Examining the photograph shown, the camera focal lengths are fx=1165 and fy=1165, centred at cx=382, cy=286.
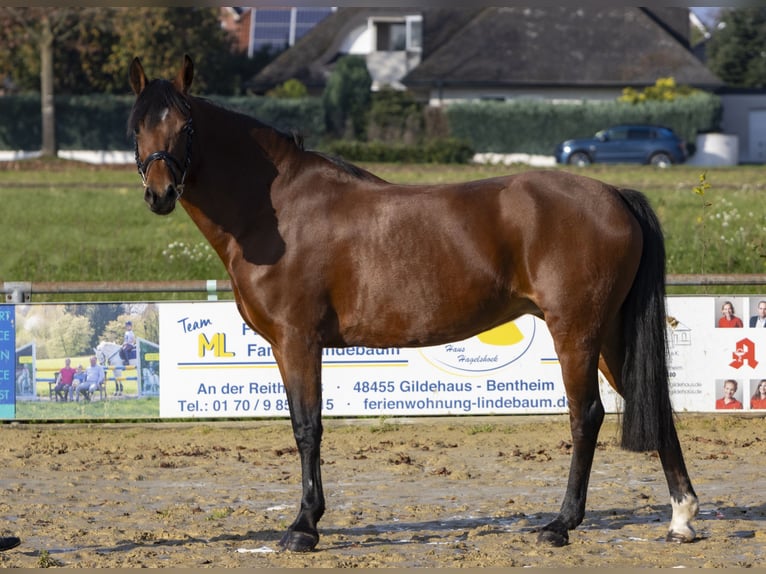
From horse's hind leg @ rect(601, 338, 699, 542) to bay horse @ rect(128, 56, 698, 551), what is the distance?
0.4 inches

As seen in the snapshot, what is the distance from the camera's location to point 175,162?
6.05m

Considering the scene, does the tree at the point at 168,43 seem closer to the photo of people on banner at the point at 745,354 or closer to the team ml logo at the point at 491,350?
the team ml logo at the point at 491,350

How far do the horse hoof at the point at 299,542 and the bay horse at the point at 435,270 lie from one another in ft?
0.04

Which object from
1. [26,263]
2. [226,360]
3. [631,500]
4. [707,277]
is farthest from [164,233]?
[631,500]

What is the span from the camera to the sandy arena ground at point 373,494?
6.01 meters

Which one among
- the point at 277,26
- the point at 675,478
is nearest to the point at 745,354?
the point at 675,478

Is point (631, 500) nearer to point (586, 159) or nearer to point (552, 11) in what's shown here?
point (586, 159)

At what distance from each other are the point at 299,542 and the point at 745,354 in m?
5.31

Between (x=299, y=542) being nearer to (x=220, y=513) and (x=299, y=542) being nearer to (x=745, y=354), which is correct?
(x=220, y=513)

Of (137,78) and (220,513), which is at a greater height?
(137,78)

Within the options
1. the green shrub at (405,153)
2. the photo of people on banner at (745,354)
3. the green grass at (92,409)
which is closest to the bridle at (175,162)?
the green grass at (92,409)

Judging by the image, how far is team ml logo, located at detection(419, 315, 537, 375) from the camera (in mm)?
9852

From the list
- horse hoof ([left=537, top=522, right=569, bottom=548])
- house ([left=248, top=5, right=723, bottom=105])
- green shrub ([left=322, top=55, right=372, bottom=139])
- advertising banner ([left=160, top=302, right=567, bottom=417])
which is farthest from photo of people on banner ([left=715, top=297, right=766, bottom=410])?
house ([left=248, top=5, right=723, bottom=105])

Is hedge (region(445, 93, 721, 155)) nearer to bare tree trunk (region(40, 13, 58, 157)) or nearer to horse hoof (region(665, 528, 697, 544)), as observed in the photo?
bare tree trunk (region(40, 13, 58, 157))
